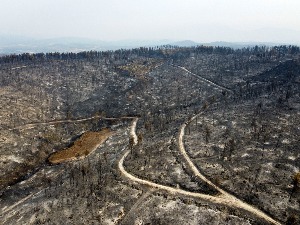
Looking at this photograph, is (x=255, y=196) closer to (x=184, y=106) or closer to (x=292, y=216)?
(x=292, y=216)

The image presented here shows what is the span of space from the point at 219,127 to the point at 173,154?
31039mm

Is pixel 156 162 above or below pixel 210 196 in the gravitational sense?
below

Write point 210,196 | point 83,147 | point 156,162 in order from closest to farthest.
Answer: point 210,196 → point 156,162 → point 83,147

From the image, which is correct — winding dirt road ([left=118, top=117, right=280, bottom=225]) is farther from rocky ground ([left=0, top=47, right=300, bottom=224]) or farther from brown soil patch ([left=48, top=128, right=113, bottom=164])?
brown soil patch ([left=48, top=128, right=113, bottom=164])

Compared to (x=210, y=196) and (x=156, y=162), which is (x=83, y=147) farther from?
(x=210, y=196)

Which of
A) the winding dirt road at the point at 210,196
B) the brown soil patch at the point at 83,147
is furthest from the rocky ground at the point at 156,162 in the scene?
the brown soil patch at the point at 83,147

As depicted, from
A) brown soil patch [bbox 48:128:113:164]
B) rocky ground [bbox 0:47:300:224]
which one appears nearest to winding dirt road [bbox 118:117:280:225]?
rocky ground [bbox 0:47:300:224]

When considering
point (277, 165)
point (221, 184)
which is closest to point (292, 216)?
point (221, 184)

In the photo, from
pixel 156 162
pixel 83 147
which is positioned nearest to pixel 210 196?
pixel 156 162

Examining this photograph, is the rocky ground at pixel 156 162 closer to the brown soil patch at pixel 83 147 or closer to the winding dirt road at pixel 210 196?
the winding dirt road at pixel 210 196

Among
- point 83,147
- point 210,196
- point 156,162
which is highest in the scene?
point 210,196

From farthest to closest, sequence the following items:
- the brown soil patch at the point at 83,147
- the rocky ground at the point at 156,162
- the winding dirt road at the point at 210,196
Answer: the brown soil patch at the point at 83,147
the rocky ground at the point at 156,162
the winding dirt road at the point at 210,196

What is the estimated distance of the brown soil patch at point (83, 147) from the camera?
129500 millimetres

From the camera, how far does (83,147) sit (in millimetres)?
138250
